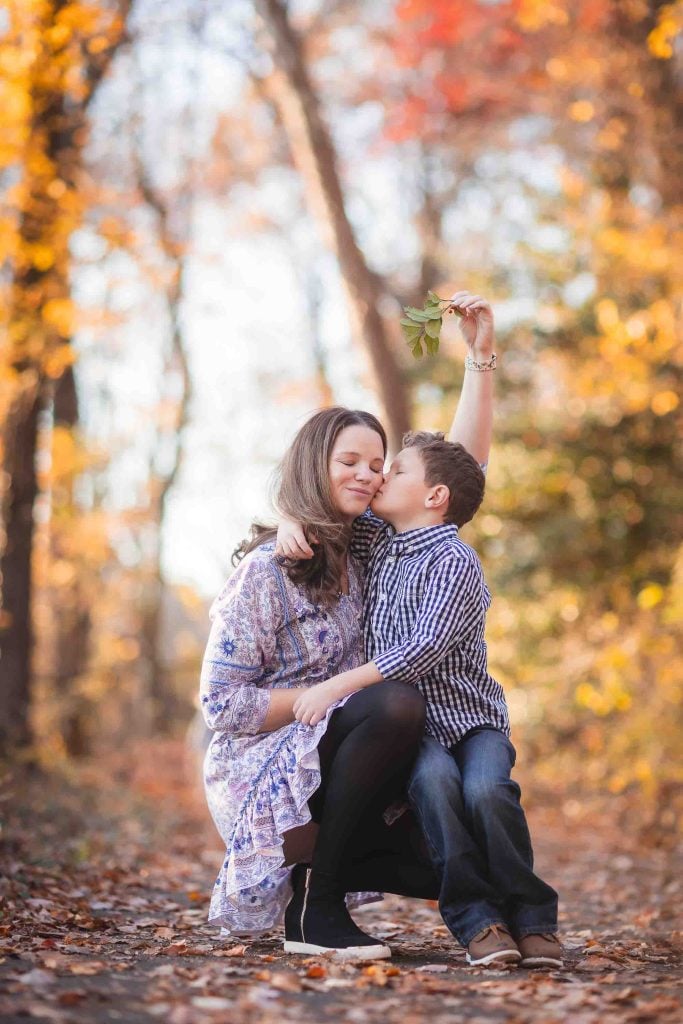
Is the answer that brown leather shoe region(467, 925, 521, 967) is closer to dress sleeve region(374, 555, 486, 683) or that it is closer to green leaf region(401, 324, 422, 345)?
dress sleeve region(374, 555, 486, 683)

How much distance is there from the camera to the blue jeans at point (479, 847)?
10.6ft

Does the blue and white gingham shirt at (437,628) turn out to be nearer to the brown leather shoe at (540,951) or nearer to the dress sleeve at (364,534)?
the dress sleeve at (364,534)

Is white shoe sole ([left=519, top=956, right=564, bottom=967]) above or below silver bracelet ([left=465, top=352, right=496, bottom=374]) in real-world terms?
below

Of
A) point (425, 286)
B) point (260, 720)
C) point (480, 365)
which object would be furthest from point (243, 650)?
point (425, 286)

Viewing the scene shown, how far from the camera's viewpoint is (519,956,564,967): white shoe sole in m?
3.18

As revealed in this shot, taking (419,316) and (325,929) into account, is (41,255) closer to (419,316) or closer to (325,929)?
(419,316)

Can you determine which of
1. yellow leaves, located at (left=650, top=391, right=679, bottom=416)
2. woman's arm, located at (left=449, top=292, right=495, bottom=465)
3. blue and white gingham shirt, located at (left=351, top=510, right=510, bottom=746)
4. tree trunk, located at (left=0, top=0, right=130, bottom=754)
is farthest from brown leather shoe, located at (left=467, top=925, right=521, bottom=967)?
tree trunk, located at (left=0, top=0, right=130, bottom=754)

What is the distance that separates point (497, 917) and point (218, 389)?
18.8 meters

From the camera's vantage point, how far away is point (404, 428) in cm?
887

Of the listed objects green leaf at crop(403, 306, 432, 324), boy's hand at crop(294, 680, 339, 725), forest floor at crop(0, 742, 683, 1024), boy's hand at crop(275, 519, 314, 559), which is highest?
green leaf at crop(403, 306, 432, 324)

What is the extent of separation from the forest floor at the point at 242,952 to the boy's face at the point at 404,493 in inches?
53.3

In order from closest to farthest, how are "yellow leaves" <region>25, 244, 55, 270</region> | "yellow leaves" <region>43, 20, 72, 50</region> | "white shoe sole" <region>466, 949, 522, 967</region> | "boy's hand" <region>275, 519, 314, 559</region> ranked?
"white shoe sole" <region>466, 949, 522, 967</region> < "boy's hand" <region>275, 519, 314, 559</region> < "yellow leaves" <region>43, 20, 72, 50</region> < "yellow leaves" <region>25, 244, 55, 270</region>

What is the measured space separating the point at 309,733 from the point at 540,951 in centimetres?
89

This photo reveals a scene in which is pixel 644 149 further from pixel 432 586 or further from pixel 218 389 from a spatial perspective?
pixel 218 389
